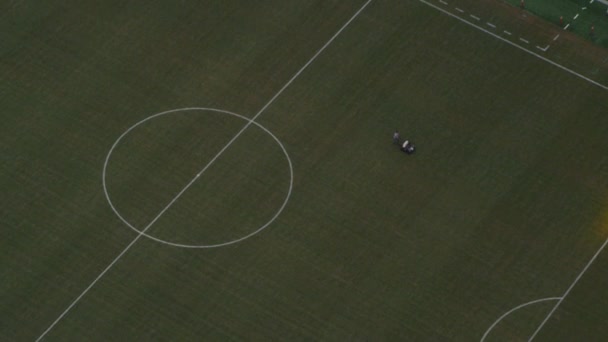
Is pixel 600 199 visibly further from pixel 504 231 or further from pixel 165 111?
pixel 165 111

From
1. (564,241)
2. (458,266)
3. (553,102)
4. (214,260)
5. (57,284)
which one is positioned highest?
(553,102)

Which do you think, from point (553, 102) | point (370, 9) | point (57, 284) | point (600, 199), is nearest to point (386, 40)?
point (370, 9)

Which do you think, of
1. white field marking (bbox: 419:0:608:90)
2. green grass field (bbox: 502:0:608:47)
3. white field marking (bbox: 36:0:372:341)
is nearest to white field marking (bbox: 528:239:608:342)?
white field marking (bbox: 419:0:608:90)

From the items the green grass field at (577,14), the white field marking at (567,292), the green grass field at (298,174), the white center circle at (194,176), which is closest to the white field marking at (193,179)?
the green grass field at (298,174)

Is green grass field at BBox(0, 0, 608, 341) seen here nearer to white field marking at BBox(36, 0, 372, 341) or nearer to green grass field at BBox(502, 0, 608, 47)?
white field marking at BBox(36, 0, 372, 341)

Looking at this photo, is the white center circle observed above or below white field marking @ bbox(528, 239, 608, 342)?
below

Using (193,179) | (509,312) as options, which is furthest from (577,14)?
(193,179)

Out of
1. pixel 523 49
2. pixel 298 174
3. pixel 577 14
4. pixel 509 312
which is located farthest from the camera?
pixel 577 14

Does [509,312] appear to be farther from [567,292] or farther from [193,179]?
[193,179]
